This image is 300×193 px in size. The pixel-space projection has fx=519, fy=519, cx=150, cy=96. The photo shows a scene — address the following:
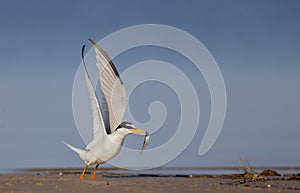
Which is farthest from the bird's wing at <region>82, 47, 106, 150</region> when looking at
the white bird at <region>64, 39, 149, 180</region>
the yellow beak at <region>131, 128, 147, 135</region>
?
the yellow beak at <region>131, 128, 147, 135</region>

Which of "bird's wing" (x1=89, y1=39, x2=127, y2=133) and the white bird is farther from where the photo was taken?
"bird's wing" (x1=89, y1=39, x2=127, y2=133)

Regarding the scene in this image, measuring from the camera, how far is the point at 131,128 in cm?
1775

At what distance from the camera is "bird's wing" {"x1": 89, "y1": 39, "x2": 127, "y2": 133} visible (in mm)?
17953

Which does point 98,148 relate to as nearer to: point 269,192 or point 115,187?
point 115,187

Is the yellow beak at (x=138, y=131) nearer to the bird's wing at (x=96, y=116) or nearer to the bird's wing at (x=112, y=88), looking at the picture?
Result: the bird's wing at (x=112, y=88)

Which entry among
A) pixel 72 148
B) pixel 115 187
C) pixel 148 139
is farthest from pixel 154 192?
pixel 72 148

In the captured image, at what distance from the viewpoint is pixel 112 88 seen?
18125mm

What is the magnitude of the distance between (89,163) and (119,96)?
2.63 meters

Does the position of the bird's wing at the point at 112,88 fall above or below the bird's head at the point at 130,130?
above

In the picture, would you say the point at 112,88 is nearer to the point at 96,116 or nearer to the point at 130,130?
the point at 96,116

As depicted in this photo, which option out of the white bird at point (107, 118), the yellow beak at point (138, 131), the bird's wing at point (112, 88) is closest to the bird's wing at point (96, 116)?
the white bird at point (107, 118)

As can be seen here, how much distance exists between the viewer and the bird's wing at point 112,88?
17953mm

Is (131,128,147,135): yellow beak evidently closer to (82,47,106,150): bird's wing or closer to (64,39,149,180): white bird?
(64,39,149,180): white bird

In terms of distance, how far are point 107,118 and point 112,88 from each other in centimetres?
111
